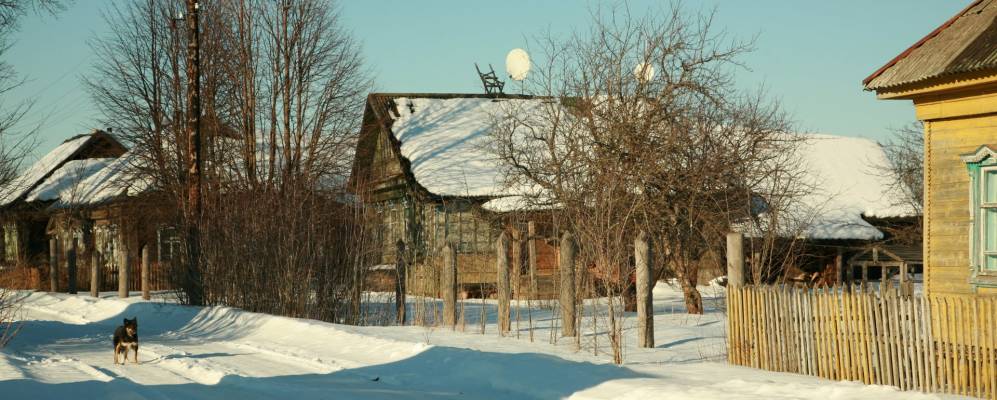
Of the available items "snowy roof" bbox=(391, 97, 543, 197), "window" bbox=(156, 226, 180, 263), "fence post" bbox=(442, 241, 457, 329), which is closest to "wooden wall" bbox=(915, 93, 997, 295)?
"fence post" bbox=(442, 241, 457, 329)

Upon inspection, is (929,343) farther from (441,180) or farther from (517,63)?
(517,63)

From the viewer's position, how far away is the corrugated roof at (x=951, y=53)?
13.4m

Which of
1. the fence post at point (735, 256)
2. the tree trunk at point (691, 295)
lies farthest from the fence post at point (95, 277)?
the fence post at point (735, 256)

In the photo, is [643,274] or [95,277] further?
[95,277]

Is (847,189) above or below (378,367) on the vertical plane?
above

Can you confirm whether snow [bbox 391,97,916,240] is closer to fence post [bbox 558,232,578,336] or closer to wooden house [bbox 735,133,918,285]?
wooden house [bbox 735,133,918,285]

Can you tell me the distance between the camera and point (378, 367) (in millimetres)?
13617

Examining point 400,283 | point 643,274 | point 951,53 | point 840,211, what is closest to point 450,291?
point 400,283

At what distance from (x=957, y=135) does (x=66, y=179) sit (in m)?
42.1

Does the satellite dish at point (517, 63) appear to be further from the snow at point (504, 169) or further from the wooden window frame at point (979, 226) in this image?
the wooden window frame at point (979, 226)

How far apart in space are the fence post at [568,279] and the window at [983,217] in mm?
5315

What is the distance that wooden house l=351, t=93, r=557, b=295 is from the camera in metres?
31.0

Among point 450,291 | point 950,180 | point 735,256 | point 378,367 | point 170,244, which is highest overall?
point 950,180

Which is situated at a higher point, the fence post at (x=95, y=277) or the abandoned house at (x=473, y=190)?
the abandoned house at (x=473, y=190)
